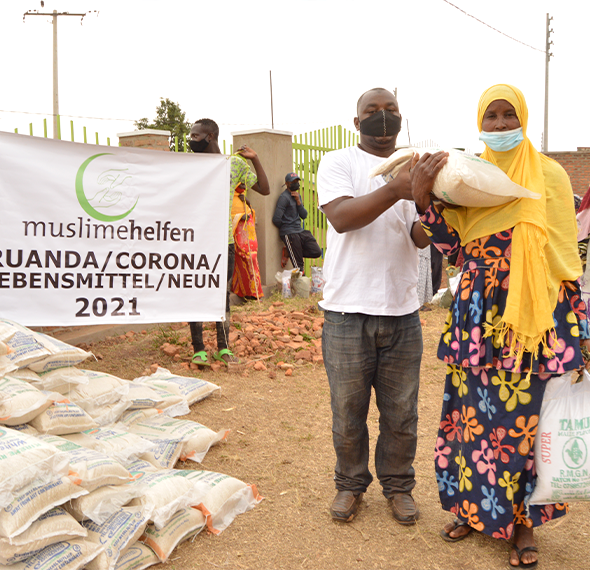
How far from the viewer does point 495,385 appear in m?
2.46

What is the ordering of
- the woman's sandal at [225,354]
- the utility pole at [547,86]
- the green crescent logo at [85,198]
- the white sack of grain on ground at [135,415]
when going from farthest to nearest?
the utility pole at [547,86], the woman's sandal at [225,354], the green crescent logo at [85,198], the white sack of grain on ground at [135,415]

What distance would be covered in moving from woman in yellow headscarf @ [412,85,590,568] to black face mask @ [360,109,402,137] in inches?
15.6

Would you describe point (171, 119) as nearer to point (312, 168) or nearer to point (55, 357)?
point (312, 168)

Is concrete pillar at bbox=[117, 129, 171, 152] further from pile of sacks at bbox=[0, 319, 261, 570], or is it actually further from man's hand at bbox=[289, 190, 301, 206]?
pile of sacks at bbox=[0, 319, 261, 570]

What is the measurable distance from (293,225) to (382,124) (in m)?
6.97

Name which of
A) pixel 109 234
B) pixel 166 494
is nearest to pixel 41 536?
pixel 166 494

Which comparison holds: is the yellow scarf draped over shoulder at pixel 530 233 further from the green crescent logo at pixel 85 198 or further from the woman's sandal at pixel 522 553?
the green crescent logo at pixel 85 198

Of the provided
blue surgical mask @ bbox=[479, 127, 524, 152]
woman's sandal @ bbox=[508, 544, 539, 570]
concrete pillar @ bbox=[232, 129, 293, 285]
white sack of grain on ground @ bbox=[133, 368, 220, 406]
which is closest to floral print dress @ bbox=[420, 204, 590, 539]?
woman's sandal @ bbox=[508, 544, 539, 570]

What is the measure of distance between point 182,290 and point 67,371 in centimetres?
164

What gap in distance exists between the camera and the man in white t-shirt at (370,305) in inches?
107

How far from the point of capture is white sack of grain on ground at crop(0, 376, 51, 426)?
2.82m

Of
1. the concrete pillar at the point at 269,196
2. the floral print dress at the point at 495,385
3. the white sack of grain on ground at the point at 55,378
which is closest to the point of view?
the floral print dress at the point at 495,385

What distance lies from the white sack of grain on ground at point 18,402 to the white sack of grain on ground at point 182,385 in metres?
1.40

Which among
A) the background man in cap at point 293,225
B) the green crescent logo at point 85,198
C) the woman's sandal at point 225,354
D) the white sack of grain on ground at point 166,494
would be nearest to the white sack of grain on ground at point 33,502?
the white sack of grain on ground at point 166,494
